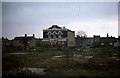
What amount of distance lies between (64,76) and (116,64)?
4704 millimetres

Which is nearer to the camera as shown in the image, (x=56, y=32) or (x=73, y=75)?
(x=73, y=75)

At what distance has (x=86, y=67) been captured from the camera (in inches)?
460

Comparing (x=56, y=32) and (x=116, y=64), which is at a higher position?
(x=56, y=32)

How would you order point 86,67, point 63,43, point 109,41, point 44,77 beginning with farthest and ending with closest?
point 109,41, point 63,43, point 86,67, point 44,77

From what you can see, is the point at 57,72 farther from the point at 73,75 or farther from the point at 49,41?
the point at 49,41

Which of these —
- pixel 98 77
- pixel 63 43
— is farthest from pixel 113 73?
pixel 63 43

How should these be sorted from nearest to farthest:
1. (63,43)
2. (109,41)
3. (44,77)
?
(44,77) → (63,43) → (109,41)

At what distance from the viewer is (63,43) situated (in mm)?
40000

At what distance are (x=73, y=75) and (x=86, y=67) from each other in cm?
234

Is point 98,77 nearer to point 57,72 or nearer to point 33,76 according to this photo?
point 57,72

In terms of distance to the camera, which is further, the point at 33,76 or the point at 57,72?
the point at 57,72

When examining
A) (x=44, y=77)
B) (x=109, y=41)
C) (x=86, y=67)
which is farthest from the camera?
(x=109, y=41)

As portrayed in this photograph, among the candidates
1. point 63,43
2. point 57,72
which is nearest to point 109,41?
point 63,43

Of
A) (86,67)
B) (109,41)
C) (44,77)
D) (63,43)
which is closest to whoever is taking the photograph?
(44,77)
